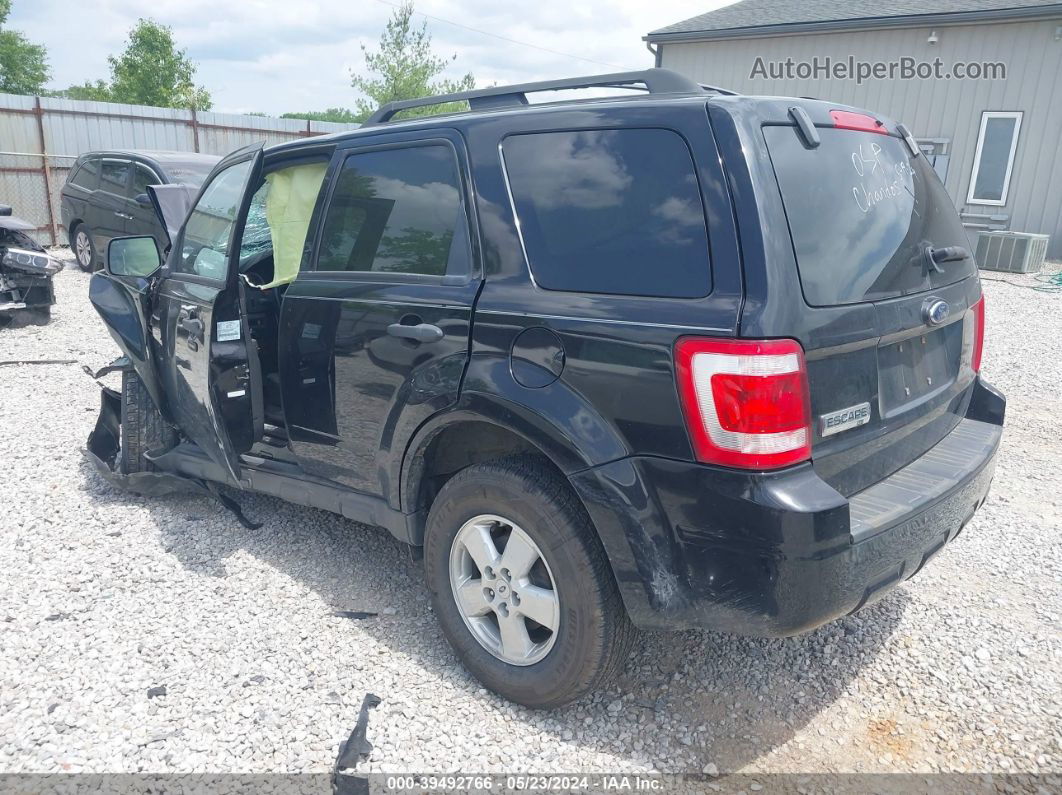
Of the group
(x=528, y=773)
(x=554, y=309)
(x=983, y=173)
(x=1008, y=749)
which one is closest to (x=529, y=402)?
(x=554, y=309)

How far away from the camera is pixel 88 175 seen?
11453 mm

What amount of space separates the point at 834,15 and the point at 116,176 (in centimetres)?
1420

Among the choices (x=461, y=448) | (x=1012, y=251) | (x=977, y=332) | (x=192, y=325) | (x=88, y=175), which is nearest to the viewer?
(x=461, y=448)

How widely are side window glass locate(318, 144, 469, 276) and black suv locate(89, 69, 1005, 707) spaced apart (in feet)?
0.04

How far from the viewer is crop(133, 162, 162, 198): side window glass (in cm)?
1023

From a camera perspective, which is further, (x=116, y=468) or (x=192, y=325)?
(x=116, y=468)

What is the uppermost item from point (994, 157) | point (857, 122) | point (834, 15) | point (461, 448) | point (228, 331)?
point (834, 15)

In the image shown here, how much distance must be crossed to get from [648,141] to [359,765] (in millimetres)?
2130

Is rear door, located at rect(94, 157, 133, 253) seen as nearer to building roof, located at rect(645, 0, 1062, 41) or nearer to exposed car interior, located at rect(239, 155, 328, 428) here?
exposed car interior, located at rect(239, 155, 328, 428)

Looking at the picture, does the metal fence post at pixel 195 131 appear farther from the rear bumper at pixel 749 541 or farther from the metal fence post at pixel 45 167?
the rear bumper at pixel 749 541

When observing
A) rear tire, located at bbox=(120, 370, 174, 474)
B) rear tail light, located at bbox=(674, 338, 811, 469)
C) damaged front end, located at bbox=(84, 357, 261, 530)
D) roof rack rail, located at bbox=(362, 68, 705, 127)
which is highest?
roof rack rail, located at bbox=(362, 68, 705, 127)

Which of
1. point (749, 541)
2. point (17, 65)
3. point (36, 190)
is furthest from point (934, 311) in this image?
point (17, 65)

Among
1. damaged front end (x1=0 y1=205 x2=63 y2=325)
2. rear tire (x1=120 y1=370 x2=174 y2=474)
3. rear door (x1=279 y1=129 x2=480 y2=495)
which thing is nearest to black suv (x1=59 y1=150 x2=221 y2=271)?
damaged front end (x1=0 y1=205 x2=63 y2=325)

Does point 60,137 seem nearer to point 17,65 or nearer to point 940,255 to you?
point 940,255
